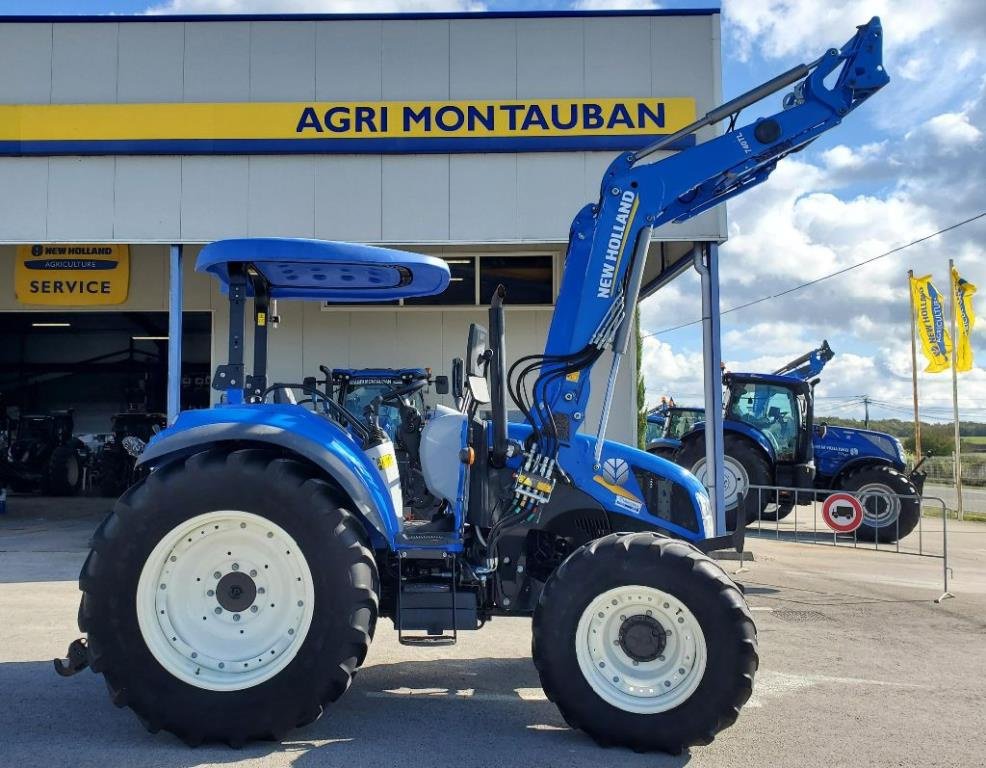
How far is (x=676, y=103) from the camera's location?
1080 centimetres

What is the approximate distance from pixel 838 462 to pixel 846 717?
10.0m

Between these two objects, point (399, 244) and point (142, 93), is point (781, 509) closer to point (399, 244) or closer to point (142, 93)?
point (399, 244)

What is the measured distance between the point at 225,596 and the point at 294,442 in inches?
30.4

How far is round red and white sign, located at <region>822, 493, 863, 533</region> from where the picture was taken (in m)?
9.29

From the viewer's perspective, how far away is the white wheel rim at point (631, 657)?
3.78m

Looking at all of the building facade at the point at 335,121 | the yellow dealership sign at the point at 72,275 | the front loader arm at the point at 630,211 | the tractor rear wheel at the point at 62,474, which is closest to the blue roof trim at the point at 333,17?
the building facade at the point at 335,121

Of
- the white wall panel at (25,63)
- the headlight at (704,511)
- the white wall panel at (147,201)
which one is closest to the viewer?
the headlight at (704,511)

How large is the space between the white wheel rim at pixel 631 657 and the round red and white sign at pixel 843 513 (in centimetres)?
620

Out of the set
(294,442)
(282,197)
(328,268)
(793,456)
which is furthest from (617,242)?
(793,456)

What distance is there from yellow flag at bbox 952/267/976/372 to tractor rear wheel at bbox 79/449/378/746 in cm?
1747

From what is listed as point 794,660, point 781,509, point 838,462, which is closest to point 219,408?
point 794,660

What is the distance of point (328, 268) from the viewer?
426cm

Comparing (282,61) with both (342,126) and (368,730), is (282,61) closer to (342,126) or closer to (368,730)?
(342,126)

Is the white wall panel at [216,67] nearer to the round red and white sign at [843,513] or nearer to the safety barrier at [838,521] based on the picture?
the safety barrier at [838,521]
